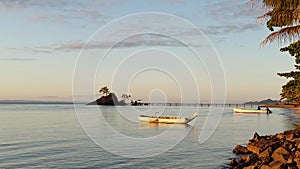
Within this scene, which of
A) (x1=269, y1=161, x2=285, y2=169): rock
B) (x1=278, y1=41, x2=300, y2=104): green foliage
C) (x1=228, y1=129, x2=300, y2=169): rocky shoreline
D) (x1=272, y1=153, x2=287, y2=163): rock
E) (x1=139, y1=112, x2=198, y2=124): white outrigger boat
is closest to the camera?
(x1=269, y1=161, x2=285, y2=169): rock

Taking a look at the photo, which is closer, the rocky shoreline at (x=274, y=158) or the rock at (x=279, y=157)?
the rocky shoreline at (x=274, y=158)

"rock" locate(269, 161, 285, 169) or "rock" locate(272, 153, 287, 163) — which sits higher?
"rock" locate(272, 153, 287, 163)

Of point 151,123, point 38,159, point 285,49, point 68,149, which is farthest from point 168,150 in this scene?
point 151,123

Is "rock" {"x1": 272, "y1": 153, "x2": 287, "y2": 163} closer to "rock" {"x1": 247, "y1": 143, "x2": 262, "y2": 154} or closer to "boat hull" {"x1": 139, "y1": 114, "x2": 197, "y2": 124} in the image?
"rock" {"x1": 247, "y1": 143, "x2": 262, "y2": 154}

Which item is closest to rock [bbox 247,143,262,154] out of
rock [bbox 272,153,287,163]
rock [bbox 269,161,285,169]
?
rock [bbox 272,153,287,163]

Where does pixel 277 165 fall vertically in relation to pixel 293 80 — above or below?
below

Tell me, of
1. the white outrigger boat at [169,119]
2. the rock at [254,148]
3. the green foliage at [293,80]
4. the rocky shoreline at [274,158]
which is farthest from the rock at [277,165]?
the white outrigger boat at [169,119]

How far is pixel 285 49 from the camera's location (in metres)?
39.5

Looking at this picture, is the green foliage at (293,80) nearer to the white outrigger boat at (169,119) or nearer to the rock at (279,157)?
the rock at (279,157)

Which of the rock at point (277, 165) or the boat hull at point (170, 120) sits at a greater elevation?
the boat hull at point (170, 120)

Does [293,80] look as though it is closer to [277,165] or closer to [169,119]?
[277,165]

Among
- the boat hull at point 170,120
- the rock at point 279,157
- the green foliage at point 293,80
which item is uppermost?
the green foliage at point 293,80

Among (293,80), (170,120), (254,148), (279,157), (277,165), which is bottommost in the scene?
(254,148)

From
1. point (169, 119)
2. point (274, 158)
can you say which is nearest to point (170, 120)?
point (169, 119)
